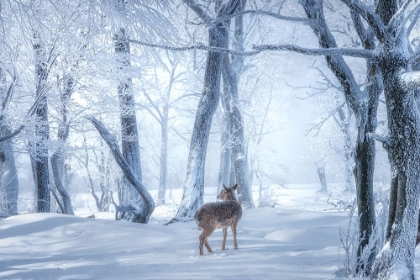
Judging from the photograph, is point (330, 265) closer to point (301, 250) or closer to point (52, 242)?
point (301, 250)

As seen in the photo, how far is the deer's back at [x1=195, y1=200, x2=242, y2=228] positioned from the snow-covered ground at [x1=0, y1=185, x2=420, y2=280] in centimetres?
40

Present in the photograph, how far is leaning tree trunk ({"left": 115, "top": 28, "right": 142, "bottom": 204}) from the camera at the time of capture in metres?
9.89

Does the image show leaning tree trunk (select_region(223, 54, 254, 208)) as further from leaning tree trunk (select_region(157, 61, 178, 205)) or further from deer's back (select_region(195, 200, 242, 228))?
deer's back (select_region(195, 200, 242, 228))

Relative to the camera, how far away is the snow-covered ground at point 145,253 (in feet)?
12.7

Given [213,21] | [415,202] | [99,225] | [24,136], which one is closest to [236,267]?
[415,202]

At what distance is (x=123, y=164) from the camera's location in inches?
348

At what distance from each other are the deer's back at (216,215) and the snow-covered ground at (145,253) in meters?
0.40

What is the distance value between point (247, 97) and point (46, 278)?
54.3ft

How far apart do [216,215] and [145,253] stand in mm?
1250

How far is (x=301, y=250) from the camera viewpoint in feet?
15.2

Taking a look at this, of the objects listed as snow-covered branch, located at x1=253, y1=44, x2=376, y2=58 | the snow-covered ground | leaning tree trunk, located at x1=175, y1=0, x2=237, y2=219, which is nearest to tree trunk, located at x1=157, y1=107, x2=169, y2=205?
leaning tree trunk, located at x1=175, y1=0, x2=237, y2=219

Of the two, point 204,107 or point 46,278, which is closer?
point 46,278

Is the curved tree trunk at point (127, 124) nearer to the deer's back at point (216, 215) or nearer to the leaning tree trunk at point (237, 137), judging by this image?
the leaning tree trunk at point (237, 137)

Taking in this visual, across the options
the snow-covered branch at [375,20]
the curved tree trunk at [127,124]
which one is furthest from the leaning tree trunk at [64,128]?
the snow-covered branch at [375,20]
